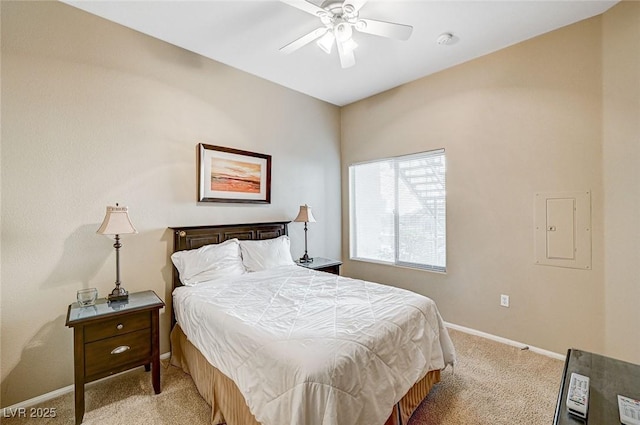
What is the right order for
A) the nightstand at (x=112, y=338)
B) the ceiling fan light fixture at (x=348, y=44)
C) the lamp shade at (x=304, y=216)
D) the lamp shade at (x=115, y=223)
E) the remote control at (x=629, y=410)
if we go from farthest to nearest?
the lamp shade at (x=304, y=216) < the ceiling fan light fixture at (x=348, y=44) < the lamp shade at (x=115, y=223) < the nightstand at (x=112, y=338) < the remote control at (x=629, y=410)

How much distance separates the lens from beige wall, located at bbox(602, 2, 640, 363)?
7.32 ft

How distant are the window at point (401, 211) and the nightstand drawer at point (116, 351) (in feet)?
9.79

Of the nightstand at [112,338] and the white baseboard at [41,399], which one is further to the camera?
the white baseboard at [41,399]

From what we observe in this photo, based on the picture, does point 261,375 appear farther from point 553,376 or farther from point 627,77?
point 627,77

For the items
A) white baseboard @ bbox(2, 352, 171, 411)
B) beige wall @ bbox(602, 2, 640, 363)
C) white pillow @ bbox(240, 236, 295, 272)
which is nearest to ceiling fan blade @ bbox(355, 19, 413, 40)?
beige wall @ bbox(602, 2, 640, 363)

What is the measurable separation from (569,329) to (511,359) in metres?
0.59

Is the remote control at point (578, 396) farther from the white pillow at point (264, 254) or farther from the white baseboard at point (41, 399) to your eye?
the white baseboard at point (41, 399)

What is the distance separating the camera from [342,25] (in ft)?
7.14

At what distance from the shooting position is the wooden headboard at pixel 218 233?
9.06 ft

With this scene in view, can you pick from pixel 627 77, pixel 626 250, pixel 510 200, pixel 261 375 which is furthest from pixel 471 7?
pixel 261 375

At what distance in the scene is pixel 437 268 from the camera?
3508 millimetres

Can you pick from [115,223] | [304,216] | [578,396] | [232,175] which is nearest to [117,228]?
[115,223]

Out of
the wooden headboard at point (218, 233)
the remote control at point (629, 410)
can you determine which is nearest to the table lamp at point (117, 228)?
the wooden headboard at point (218, 233)

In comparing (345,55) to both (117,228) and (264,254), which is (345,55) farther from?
(117,228)
